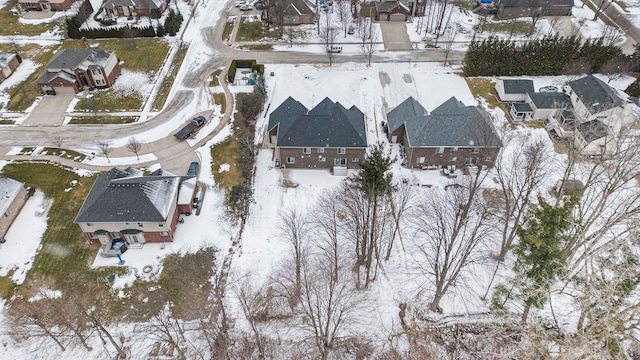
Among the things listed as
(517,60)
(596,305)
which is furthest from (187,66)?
(596,305)

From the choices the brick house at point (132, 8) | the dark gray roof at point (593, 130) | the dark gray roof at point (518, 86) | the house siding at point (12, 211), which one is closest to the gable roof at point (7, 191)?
the house siding at point (12, 211)

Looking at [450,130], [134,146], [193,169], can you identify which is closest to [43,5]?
[134,146]

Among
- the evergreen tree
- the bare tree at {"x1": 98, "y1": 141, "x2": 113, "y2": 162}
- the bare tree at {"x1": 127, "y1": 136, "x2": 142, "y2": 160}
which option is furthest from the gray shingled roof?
the bare tree at {"x1": 98, "y1": 141, "x2": 113, "y2": 162}

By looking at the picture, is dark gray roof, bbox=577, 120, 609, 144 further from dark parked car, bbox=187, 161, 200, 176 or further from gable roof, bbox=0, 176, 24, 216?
gable roof, bbox=0, 176, 24, 216

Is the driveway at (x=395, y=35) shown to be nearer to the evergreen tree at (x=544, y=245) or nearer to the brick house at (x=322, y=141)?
the brick house at (x=322, y=141)

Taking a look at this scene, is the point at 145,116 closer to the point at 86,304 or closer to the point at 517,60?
the point at 86,304
